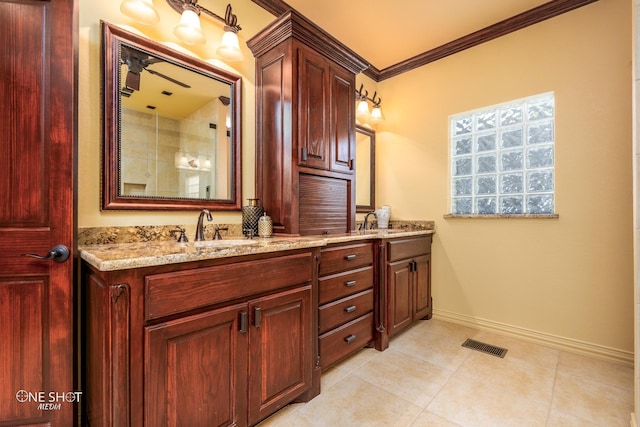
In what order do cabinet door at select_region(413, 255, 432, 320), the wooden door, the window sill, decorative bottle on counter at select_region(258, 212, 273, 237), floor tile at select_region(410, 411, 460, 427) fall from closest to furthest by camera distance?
1. the wooden door
2. floor tile at select_region(410, 411, 460, 427)
3. decorative bottle on counter at select_region(258, 212, 273, 237)
4. the window sill
5. cabinet door at select_region(413, 255, 432, 320)

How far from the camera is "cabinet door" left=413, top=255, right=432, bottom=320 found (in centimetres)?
271

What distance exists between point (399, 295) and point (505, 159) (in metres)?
1.59

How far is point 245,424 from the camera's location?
1.33 m

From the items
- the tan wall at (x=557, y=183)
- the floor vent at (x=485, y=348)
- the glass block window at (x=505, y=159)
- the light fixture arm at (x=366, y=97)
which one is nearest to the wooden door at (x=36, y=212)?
the tan wall at (x=557, y=183)

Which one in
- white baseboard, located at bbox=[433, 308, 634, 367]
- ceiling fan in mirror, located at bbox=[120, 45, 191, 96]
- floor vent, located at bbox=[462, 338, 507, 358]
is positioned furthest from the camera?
floor vent, located at bbox=[462, 338, 507, 358]

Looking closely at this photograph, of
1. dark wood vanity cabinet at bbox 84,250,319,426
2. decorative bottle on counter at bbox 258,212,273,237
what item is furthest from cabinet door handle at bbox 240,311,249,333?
decorative bottle on counter at bbox 258,212,273,237

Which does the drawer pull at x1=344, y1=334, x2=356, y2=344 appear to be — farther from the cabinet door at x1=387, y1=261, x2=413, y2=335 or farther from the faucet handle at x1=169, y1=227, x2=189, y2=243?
the faucet handle at x1=169, y1=227, x2=189, y2=243

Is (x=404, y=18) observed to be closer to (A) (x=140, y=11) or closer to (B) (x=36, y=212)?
(A) (x=140, y=11)

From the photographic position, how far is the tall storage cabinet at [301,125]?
202 cm

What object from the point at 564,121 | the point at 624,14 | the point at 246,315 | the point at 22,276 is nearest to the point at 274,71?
the point at 246,315

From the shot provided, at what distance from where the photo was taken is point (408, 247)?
259 cm

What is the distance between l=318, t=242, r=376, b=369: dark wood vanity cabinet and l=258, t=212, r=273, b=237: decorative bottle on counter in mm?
404

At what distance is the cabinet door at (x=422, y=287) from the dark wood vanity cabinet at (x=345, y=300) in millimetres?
632

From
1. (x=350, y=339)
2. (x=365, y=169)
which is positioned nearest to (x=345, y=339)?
(x=350, y=339)
